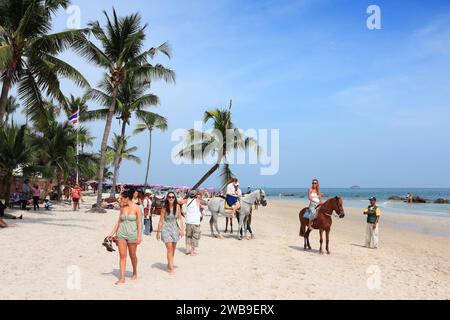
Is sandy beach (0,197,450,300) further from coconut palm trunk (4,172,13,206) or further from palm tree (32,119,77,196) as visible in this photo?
palm tree (32,119,77,196)

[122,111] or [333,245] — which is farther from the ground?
[122,111]

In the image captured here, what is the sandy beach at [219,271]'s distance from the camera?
704cm

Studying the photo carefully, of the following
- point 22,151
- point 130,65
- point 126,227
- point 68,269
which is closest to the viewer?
point 126,227

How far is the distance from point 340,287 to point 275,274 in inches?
61.7

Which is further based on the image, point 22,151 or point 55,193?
point 55,193

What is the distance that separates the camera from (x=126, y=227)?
7.35 metres

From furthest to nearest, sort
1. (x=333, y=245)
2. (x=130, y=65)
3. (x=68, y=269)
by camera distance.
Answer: (x=130, y=65)
(x=333, y=245)
(x=68, y=269)

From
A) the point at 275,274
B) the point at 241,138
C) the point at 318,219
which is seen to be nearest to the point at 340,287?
the point at 275,274

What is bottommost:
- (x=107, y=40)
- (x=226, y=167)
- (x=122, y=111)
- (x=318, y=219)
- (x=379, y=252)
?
(x=379, y=252)

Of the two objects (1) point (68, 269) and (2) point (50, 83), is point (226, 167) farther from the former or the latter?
(1) point (68, 269)

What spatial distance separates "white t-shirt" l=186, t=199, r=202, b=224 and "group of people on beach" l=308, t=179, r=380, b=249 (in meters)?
3.77

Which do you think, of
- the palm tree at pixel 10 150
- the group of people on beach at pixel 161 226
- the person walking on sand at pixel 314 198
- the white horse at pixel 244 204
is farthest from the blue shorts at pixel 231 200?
the palm tree at pixel 10 150

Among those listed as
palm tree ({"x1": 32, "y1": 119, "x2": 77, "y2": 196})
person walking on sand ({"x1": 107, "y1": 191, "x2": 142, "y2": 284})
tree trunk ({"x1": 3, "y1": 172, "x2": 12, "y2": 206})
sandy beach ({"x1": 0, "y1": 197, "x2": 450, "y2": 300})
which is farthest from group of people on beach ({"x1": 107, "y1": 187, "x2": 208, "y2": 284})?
palm tree ({"x1": 32, "y1": 119, "x2": 77, "y2": 196})

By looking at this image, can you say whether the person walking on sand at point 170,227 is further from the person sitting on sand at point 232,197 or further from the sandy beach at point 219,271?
the person sitting on sand at point 232,197
